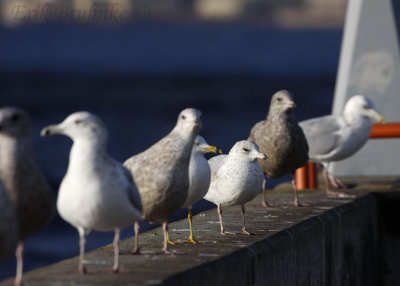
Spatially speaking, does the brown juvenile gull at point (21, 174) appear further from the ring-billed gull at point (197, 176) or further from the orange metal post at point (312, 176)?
the orange metal post at point (312, 176)

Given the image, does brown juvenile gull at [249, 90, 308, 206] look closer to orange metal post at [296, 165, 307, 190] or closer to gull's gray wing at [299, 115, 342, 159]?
gull's gray wing at [299, 115, 342, 159]

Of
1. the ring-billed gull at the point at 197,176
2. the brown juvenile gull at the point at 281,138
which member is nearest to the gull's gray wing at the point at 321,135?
the brown juvenile gull at the point at 281,138

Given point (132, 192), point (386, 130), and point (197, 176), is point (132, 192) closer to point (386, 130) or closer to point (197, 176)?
point (197, 176)

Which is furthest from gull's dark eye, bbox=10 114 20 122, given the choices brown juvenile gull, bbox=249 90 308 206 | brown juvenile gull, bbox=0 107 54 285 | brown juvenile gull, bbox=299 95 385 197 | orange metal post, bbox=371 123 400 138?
orange metal post, bbox=371 123 400 138

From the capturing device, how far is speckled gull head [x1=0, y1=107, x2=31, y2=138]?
5.39 meters

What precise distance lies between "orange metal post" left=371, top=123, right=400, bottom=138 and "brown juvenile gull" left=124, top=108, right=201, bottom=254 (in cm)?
466

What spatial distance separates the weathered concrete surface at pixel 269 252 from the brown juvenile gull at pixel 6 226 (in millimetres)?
657

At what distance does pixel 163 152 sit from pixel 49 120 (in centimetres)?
4652

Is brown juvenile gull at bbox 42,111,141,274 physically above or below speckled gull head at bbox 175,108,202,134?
below

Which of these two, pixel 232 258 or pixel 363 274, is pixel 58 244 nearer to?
pixel 363 274

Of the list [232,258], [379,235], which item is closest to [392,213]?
[379,235]

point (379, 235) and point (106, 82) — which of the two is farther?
point (106, 82)

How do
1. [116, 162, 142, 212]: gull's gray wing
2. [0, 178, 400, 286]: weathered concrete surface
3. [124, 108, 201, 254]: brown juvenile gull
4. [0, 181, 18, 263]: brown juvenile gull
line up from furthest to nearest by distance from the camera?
[124, 108, 201, 254]: brown juvenile gull → [0, 178, 400, 286]: weathered concrete surface → [116, 162, 142, 212]: gull's gray wing → [0, 181, 18, 263]: brown juvenile gull

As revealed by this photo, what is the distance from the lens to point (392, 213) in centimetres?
1017
